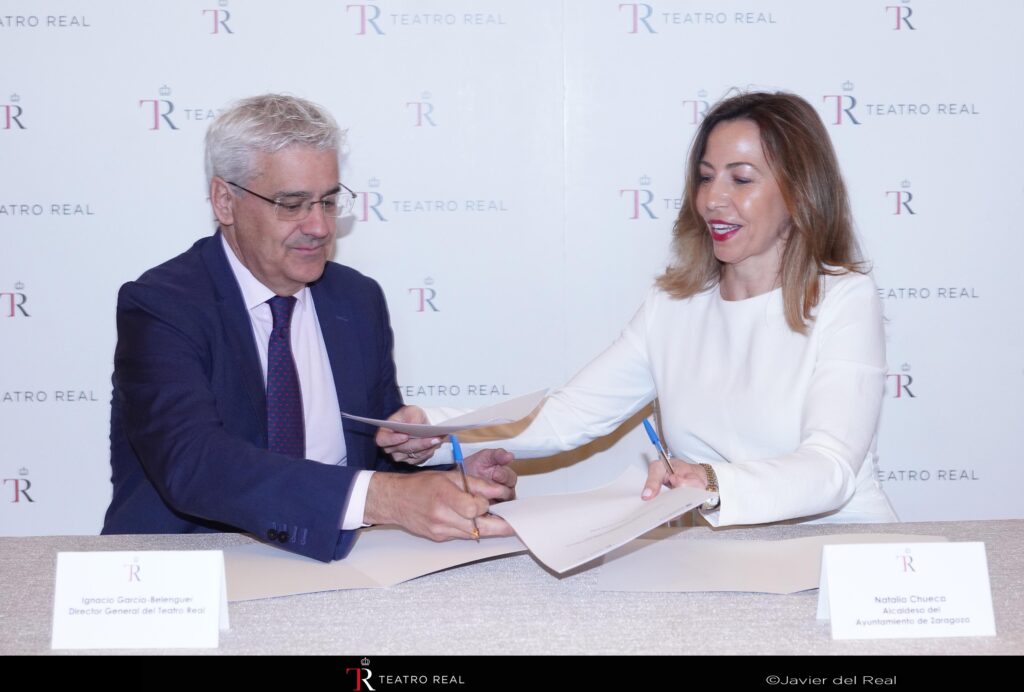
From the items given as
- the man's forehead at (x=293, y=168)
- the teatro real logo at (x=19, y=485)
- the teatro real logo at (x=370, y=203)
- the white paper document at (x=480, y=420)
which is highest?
the man's forehead at (x=293, y=168)

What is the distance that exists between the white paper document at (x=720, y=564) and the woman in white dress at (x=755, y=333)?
30 centimetres

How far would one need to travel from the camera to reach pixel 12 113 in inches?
134

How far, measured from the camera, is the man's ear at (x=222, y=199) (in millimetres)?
2387

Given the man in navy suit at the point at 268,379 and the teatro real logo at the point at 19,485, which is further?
the teatro real logo at the point at 19,485

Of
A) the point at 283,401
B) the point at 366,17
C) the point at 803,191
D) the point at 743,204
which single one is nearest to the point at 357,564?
the point at 283,401

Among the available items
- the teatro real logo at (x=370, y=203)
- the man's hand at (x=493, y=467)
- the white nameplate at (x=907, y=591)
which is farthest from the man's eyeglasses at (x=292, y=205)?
the white nameplate at (x=907, y=591)

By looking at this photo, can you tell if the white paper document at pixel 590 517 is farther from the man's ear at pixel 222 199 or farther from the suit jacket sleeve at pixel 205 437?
the man's ear at pixel 222 199

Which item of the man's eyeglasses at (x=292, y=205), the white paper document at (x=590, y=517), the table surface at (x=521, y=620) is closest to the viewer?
the table surface at (x=521, y=620)

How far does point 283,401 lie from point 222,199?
512 millimetres

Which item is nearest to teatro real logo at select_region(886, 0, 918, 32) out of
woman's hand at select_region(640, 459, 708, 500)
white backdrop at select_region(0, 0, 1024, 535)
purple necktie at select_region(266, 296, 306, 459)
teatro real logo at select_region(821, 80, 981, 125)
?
white backdrop at select_region(0, 0, 1024, 535)

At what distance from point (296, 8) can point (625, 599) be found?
8.41 feet

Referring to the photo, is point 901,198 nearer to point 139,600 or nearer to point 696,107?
point 696,107

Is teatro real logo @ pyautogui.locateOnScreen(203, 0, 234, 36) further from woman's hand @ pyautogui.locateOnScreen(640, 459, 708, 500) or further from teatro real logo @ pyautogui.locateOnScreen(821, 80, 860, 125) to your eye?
woman's hand @ pyautogui.locateOnScreen(640, 459, 708, 500)
